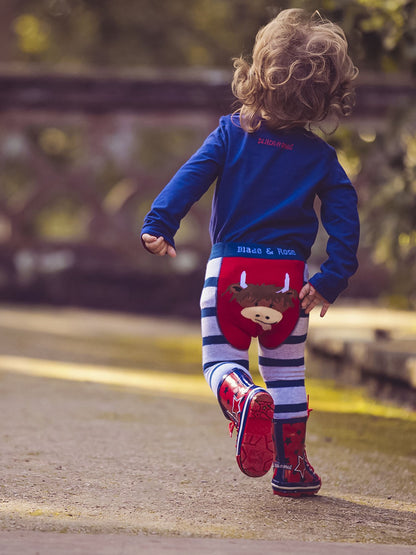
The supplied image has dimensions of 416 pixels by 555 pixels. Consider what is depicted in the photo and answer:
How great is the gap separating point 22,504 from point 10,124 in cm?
827

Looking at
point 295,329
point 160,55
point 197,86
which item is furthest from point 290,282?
point 160,55

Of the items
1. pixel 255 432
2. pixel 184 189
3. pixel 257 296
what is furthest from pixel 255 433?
pixel 184 189

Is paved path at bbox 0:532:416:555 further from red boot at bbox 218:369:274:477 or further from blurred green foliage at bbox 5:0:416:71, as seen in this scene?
blurred green foliage at bbox 5:0:416:71

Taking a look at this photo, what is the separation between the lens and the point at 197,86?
33.3 ft

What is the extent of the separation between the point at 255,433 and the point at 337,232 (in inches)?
28.4

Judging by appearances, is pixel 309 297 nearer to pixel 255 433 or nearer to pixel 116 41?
pixel 255 433

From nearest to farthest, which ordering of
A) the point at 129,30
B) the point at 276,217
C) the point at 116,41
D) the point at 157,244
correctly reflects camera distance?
the point at 157,244 < the point at 276,217 < the point at 129,30 < the point at 116,41

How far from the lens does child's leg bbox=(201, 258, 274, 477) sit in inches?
108

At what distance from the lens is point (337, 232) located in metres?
3.01

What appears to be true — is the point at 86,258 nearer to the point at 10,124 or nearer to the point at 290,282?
the point at 10,124

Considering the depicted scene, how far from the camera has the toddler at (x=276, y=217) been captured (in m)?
2.97

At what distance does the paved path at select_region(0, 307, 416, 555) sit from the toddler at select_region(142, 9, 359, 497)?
0.29m

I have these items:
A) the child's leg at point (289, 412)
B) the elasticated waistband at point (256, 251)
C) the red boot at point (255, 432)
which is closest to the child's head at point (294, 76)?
the elasticated waistband at point (256, 251)

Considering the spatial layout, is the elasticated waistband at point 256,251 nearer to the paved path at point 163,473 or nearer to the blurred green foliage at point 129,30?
the paved path at point 163,473
